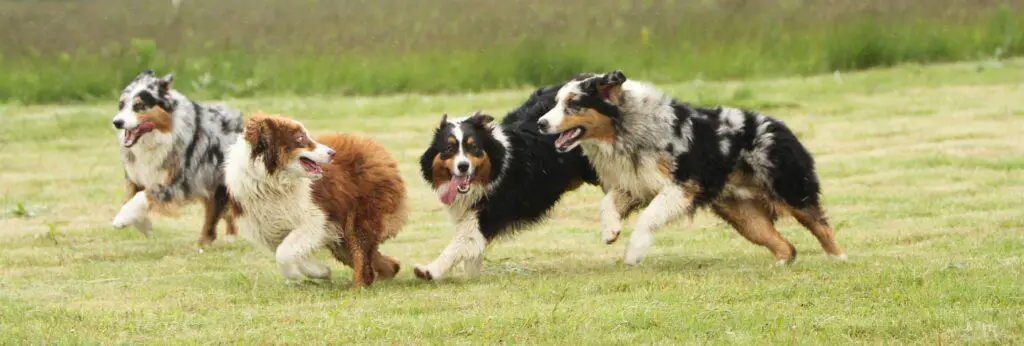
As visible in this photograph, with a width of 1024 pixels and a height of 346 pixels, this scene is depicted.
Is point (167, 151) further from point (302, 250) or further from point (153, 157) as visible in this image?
point (302, 250)

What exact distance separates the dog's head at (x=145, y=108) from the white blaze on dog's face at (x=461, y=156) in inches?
119

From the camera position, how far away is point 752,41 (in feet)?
81.6

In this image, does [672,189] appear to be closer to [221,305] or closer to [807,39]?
[221,305]

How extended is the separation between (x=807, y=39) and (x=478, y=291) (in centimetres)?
1667

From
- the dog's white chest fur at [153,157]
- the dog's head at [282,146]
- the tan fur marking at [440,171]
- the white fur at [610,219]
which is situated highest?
the dog's head at [282,146]

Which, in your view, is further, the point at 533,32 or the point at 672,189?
the point at 533,32

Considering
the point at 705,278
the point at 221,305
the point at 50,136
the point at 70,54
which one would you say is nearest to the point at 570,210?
the point at 705,278

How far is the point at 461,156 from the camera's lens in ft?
31.6

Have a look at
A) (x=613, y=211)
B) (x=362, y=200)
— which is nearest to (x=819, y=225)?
(x=613, y=211)

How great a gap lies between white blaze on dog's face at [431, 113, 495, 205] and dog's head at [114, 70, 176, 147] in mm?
3014

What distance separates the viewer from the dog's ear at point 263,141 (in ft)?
30.7

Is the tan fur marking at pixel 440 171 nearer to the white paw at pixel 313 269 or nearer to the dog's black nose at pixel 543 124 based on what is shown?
the dog's black nose at pixel 543 124

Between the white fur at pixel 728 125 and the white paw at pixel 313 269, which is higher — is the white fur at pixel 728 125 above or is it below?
above

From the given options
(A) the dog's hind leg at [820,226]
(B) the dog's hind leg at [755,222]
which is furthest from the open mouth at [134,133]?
(A) the dog's hind leg at [820,226]
